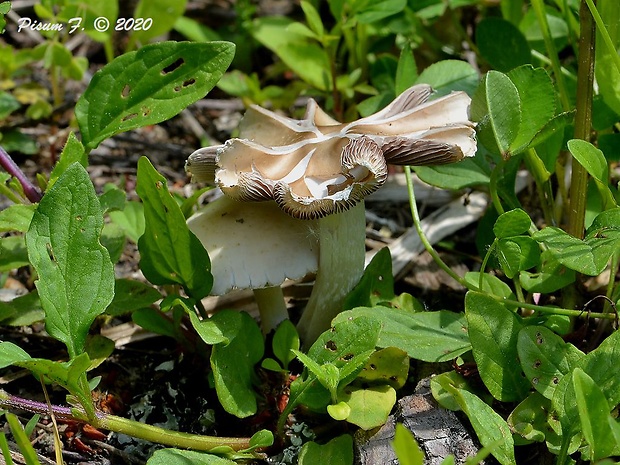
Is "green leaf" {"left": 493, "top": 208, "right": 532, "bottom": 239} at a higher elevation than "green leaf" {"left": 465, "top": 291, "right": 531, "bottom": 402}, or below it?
higher

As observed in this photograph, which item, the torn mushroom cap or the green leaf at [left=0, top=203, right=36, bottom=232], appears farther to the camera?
the green leaf at [left=0, top=203, right=36, bottom=232]

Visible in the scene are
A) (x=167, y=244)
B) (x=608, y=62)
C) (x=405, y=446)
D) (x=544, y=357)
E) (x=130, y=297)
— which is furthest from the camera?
(x=130, y=297)

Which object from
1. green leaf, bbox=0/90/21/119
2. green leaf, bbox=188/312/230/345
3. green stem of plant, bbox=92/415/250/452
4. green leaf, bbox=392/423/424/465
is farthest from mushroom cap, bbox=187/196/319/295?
green leaf, bbox=0/90/21/119

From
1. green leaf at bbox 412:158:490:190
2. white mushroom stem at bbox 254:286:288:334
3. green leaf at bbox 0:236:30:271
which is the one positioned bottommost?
white mushroom stem at bbox 254:286:288:334

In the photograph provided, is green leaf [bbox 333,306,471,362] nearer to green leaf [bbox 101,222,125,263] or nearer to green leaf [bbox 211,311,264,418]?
green leaf [bbox 211,311,264,418]

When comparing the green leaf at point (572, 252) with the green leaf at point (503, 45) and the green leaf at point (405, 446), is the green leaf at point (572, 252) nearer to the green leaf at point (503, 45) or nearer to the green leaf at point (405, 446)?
the green leaf at point (405, 446)

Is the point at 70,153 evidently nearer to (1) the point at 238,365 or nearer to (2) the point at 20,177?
(2) the point at 20,177

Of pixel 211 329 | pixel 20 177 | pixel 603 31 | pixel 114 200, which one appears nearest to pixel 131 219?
pixel 114 200

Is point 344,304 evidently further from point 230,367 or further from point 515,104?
point 515,104
